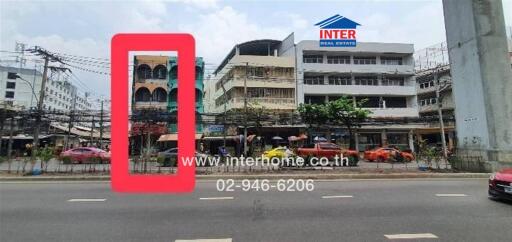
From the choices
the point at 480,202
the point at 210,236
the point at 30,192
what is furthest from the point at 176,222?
the point at 480,202

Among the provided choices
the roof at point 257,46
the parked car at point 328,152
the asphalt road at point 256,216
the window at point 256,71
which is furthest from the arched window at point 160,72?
the asphalt road at point 256,216

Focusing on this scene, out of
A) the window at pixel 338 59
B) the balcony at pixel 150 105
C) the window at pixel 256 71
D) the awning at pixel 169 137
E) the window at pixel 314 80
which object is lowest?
the awning at pixel 169 137

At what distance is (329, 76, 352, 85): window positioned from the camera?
41234mm

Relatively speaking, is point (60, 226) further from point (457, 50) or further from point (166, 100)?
point (166, 100)

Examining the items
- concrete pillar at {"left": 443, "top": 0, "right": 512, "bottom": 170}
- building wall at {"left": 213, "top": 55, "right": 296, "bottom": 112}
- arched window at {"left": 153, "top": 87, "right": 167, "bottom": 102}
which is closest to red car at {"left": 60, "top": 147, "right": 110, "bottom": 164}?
arched window at {"left": 153, "top": 87, "right": 167, "bottom": 102}

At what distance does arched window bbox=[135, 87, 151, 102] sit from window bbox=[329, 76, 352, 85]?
67.5 feet

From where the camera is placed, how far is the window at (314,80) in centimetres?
4039

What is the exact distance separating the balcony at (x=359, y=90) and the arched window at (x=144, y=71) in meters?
17.2

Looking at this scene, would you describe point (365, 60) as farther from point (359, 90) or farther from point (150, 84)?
point (150, 84)

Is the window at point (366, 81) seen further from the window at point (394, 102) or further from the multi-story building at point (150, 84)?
the multi-story building at point (150, 84)

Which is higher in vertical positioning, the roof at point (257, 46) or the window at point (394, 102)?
the roof at point (257, 46)

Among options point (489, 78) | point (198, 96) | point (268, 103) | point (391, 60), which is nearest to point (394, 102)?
point (391, 60)

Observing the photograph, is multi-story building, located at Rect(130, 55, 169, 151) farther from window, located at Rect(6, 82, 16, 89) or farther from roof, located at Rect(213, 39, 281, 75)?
window, located at Rect(6, 82, 16, 89)

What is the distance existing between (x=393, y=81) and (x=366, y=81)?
12.5ft
